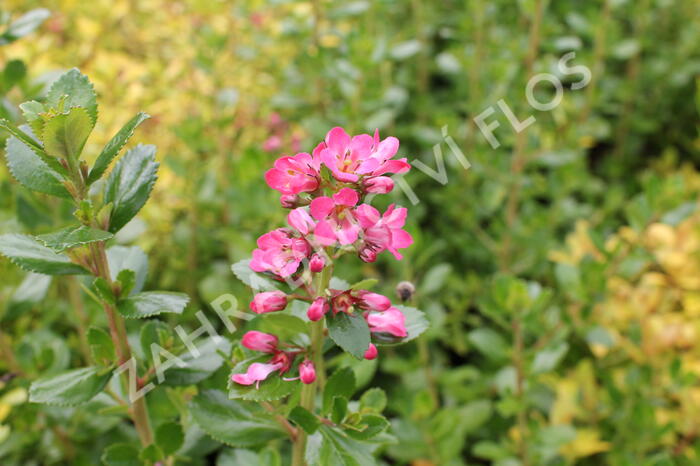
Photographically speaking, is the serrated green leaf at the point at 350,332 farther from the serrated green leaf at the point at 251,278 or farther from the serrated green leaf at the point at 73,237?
the serrated green leaf at the point at 73,237

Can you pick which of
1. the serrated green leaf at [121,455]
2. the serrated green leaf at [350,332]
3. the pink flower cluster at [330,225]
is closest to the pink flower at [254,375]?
the pink flower cluster at [330,225]

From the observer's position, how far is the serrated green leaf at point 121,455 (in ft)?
3.34

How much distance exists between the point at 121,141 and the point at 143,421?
1.71 feet

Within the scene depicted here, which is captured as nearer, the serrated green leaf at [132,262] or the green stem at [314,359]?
the green stem at [314,359]

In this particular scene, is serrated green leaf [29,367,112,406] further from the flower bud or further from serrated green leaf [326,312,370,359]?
the flower bud

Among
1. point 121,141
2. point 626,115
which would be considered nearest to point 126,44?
point 626,115

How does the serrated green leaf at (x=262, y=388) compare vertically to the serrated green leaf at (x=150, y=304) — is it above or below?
below

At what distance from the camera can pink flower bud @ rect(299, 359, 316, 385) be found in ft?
2.73

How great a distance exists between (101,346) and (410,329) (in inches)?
19.4

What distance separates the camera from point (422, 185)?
2607mm

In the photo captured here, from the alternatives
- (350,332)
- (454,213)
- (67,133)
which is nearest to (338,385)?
(350,332)

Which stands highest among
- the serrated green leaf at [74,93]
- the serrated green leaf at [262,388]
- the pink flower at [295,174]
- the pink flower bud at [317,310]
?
the serrated green leaf at [74,93]

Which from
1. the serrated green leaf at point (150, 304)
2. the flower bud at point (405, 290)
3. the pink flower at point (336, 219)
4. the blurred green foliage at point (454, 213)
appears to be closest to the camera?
the pink flower at point (336, 219)

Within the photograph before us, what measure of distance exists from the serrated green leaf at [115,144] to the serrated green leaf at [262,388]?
0.34 m
